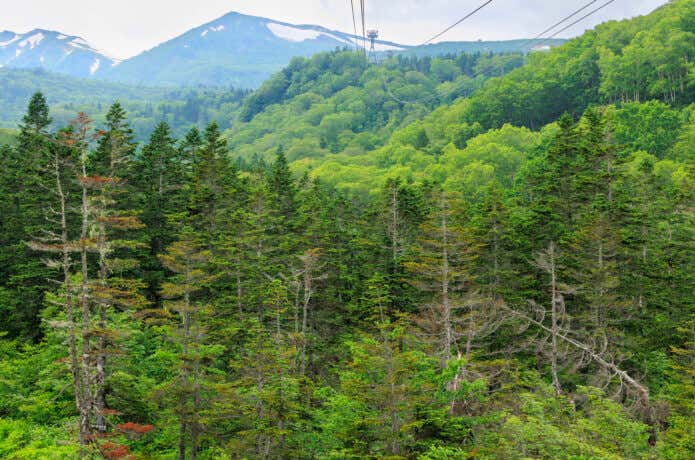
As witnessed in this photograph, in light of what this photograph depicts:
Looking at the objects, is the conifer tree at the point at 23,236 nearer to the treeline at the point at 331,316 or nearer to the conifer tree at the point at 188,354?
the treeline at the point at 331,316

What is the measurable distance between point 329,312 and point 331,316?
1.93 feet

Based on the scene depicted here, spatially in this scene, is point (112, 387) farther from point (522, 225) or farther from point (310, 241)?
point (522, 225)

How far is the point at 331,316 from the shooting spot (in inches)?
1296

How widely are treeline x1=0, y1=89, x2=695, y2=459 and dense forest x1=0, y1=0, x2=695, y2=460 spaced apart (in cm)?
16

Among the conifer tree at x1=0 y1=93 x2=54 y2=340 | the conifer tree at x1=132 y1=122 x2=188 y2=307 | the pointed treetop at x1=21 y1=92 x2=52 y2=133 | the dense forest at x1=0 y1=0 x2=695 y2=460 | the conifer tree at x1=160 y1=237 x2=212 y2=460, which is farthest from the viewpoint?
the pointed treetop at x1=21 y1=92 x2=52 y2=133

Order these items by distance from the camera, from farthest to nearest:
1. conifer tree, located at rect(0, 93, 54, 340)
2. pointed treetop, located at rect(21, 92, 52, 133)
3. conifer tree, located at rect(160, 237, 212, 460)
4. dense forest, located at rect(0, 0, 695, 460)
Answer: pointed treetop, located at rect(21, 92, 52, 133)
conifer tree, located at rect(0, 93, 54, 340)
conifer tree, located at rect(160, 237, 212, 460)
dense forest, located at rect(0, 0, 695, 460)

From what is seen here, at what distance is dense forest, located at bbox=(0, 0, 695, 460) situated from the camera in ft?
54.1

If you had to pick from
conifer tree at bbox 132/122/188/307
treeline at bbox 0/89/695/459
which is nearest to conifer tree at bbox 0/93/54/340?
treeline at bbox 0/89/695/459

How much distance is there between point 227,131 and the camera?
19388cm

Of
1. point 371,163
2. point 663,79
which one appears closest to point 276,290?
point 663,79

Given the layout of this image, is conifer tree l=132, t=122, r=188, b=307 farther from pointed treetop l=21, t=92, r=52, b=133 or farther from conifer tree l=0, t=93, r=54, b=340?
pointed treetop l=21, t=92, r=52, b=133

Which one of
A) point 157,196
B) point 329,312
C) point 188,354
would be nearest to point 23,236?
point 157,196

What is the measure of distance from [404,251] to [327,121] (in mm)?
132237

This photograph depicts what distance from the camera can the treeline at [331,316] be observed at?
54.1 feet
